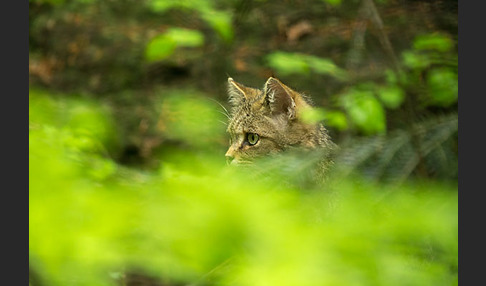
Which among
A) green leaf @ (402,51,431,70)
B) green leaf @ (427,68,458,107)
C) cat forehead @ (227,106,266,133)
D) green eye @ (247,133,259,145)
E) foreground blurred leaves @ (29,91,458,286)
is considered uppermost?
green leaf @ (402,51,431,70)

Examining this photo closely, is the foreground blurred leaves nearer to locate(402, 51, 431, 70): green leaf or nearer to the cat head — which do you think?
the cat head

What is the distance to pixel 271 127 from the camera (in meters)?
2.47

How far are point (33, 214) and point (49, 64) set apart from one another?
6102 mm

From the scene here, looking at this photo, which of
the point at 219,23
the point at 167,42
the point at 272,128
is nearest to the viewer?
the point at 272,128

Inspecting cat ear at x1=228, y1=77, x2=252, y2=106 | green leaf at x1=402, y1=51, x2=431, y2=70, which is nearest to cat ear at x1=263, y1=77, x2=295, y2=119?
cat ear at x1=228, y1=77, x2=252, y2=106

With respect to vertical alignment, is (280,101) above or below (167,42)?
below

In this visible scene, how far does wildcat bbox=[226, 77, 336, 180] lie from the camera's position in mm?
2402

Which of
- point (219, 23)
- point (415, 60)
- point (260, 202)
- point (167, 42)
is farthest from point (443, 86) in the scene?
→ point (260, 202)

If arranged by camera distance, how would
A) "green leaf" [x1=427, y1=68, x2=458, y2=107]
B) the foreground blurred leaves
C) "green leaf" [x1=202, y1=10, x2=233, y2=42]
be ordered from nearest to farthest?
the foreground blurred leaves → "green leaf" [x1=427, y1=68, x2=458, y2=107] → "green leaf" [x1=202, y1=10, x2=233, y2=42]

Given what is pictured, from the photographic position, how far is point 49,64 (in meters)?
6.40

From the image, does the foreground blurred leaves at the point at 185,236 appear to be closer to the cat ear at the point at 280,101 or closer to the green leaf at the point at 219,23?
the cat ear at the point at 280,101

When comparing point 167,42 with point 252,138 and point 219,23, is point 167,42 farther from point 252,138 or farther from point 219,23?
point 252,138

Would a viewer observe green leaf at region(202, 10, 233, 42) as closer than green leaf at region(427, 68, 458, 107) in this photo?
No

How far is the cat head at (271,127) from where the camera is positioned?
2.41 m
